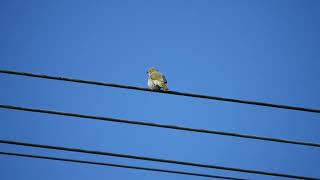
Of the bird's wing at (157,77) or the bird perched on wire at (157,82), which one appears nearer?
the bird perched on wire at (157,82)

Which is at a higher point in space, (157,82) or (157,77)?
(157,77)

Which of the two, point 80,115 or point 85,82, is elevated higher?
point 85,82

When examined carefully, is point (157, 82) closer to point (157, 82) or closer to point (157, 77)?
point (157, 82)

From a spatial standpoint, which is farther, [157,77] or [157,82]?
[157,77]

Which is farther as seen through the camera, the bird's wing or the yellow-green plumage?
the bird's wing

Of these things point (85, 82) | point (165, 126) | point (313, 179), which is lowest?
point (313, 179)

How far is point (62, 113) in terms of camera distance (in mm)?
4379

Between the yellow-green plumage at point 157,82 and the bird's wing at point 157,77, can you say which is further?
the bird's wing at point 157,77

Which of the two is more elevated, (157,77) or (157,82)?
(157,77)

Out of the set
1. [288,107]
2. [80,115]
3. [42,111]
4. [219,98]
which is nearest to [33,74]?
[42,111]

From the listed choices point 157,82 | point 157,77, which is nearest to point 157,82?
point 157,82

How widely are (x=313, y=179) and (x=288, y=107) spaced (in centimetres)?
83

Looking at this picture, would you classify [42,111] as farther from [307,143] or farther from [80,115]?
[307,143]

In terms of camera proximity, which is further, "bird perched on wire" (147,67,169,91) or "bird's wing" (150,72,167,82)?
"bird's wing" (150,72,167,82)
